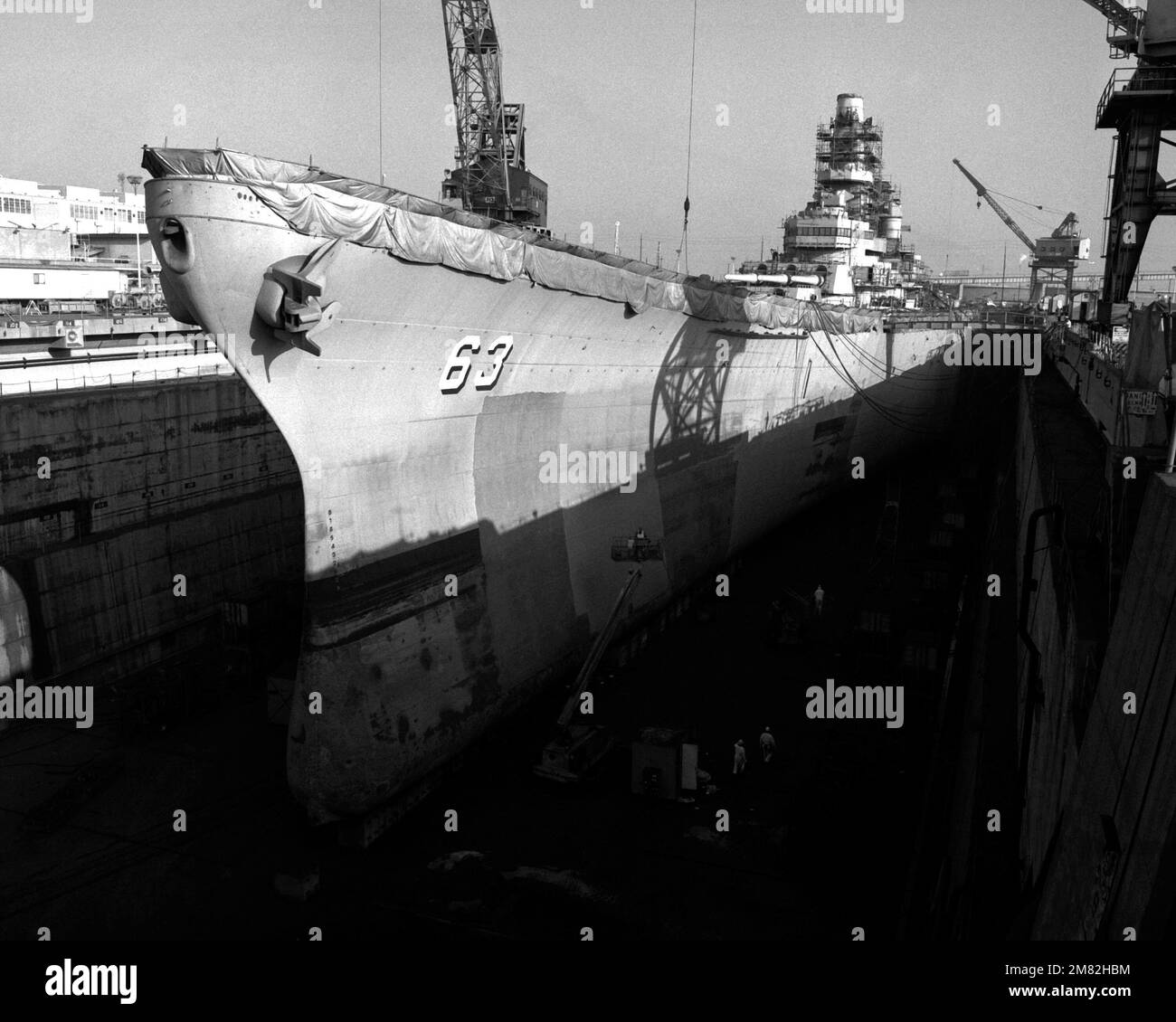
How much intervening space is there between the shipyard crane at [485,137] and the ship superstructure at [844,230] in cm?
809

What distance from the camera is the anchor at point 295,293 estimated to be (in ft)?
29.3

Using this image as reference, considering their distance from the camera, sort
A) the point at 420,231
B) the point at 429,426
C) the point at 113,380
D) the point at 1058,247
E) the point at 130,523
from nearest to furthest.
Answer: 1. the point at 420,231
2. the point at 429,426
3. the point at 130,523
4. the point at 113,380
5. the point at 1058,247

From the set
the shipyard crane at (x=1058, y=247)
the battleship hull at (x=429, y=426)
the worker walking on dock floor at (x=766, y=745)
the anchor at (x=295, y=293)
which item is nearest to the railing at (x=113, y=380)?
the battleship hull at (x=429, y=426)

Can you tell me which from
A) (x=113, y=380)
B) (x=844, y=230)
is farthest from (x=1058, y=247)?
(x=113, y=380)

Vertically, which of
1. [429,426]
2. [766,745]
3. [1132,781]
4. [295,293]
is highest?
[295,293]

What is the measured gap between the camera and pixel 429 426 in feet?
36.6

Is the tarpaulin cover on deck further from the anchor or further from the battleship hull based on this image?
the anchor

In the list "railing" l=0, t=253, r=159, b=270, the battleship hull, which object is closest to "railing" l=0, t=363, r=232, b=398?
the battleship hull

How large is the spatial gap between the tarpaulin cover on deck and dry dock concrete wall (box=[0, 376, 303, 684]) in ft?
22.6

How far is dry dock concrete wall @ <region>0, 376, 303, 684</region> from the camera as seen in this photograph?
45.0 ft

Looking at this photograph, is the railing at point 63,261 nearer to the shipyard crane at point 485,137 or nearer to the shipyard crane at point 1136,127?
the shipyard crane at point 485,137

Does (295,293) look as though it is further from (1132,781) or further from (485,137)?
(485,137)

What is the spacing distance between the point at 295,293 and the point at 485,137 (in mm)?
17192

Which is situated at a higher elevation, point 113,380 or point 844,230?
point 844,230
